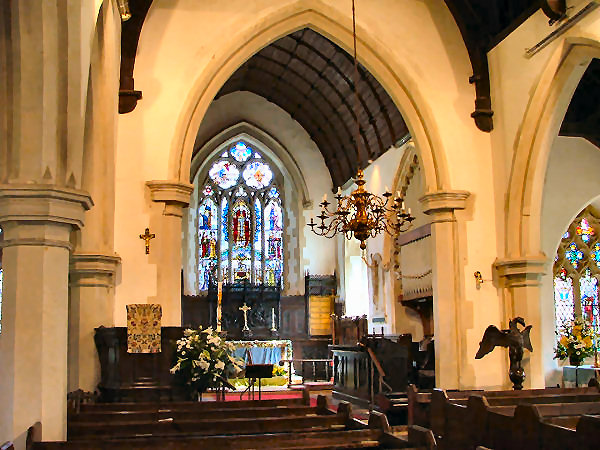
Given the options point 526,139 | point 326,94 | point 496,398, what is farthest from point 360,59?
point 496,398

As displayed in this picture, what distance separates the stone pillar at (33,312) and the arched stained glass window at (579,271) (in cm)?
1008

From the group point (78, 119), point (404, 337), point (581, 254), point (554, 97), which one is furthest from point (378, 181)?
point (78, 119)

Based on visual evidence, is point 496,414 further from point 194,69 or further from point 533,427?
point 194,69

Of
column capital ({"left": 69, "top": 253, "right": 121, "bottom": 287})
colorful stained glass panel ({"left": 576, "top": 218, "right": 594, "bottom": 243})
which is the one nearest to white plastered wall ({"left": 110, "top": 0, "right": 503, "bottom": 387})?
column capital ({"left": 69, "top": 253, "right": 121, "bottom": 287})

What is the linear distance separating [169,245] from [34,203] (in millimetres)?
3832

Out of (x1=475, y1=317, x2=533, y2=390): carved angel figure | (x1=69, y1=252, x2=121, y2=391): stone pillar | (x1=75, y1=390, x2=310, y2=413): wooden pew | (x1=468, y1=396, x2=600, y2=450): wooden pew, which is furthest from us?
(x1=475, y1=317, x2=533, y2=390): carved angel figure

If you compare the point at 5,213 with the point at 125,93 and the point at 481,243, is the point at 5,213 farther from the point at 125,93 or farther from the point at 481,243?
the point at 481,243

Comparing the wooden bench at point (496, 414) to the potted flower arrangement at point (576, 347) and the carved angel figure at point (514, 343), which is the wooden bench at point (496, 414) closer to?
the carved angel figure at point (514, 343)

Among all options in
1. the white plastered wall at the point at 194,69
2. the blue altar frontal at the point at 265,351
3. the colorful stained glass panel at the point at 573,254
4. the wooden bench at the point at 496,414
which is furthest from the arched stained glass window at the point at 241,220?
the wooden bench at the point at 496,414

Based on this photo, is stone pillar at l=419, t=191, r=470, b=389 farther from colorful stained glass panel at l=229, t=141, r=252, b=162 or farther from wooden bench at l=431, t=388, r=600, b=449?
colorful stained glass panel at l=229, t=141, r=252, b=162

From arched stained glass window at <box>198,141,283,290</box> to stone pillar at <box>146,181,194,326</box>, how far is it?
340 inches

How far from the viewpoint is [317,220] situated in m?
17.4

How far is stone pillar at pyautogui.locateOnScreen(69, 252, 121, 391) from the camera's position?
25.8 ft

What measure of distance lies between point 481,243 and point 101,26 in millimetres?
5370
